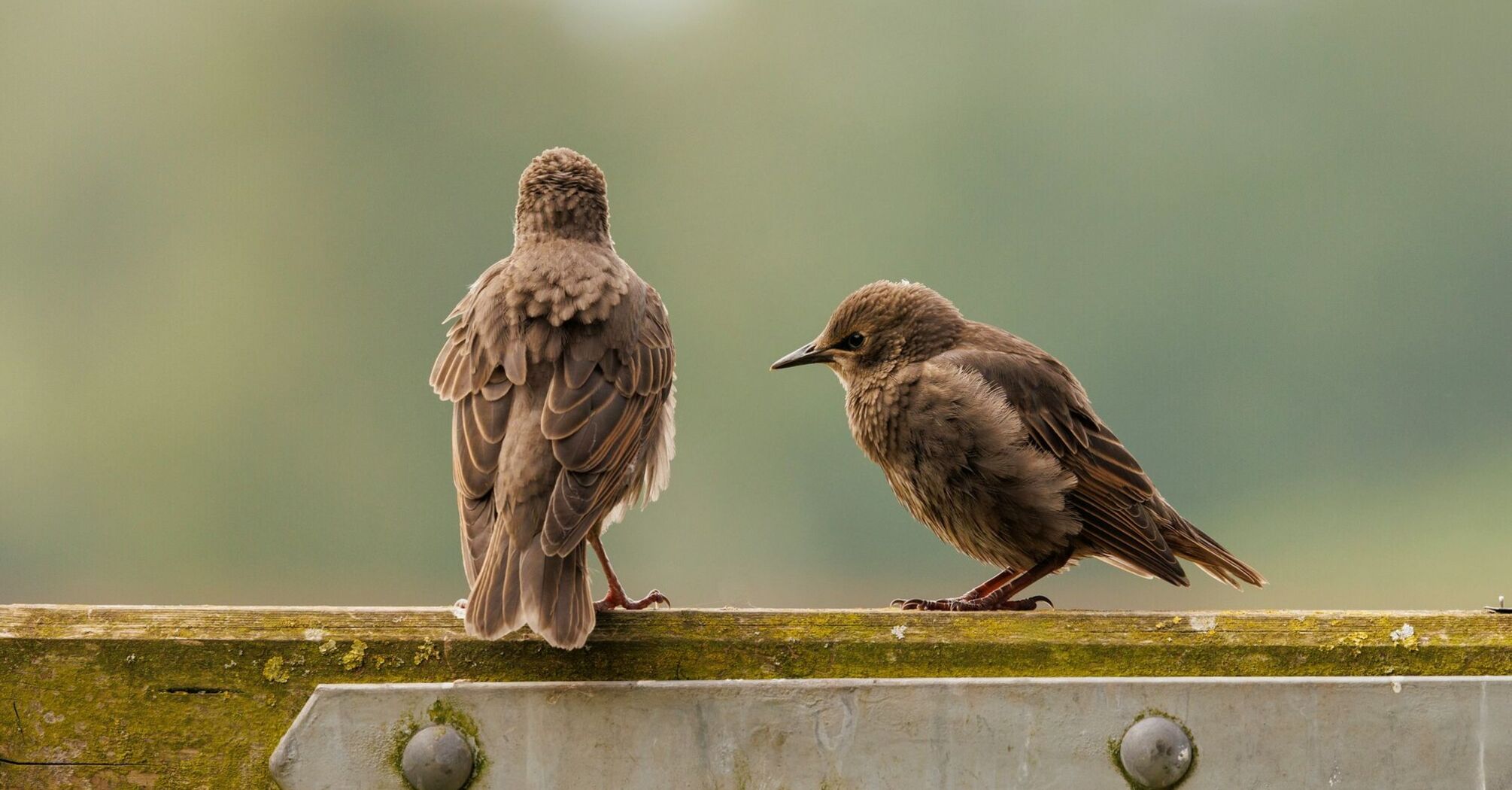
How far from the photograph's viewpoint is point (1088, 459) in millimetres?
5461

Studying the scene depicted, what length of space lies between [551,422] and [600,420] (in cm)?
16

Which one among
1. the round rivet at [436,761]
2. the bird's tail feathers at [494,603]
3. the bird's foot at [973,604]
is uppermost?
the bird's tail feathers at [494,603]

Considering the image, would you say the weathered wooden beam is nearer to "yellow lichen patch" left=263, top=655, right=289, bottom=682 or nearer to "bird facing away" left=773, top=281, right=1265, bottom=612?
"yellow lichen patch" left=263, top=655, right=289, bottom=682

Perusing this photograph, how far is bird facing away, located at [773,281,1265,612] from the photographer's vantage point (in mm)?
5250

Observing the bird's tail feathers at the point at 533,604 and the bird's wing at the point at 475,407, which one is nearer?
the bird's tail feathers at the point at 533,604

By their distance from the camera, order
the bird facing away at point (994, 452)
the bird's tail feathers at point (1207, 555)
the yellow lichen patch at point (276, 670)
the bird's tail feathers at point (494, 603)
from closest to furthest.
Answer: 1. the yellow lichen patch at point (276, 670)
2. the bird's tail feathers at point (494, 603)
3. the bird facing away at point (994, 452)
4. the bird's tail feathers at point (1207, 555)

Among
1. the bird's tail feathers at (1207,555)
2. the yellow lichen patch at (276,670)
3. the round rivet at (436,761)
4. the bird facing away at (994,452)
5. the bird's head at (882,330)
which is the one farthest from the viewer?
the bird's head at (882,330)

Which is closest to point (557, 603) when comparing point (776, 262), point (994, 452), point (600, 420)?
point (600, 420)

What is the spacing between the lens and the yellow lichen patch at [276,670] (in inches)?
116

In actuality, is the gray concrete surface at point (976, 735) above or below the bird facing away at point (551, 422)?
below

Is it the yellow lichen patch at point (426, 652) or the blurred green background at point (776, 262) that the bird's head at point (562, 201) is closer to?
the blurred green background at point (776, 262)

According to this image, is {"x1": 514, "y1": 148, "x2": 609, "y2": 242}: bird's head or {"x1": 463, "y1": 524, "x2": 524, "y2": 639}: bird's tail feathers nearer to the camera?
{"x1": 463, "y1": 524, "x2": 524, "y2": 639}: bird's tail feathers

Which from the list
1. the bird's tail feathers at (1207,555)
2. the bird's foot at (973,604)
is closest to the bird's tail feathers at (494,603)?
the bird's foot at (973,604)

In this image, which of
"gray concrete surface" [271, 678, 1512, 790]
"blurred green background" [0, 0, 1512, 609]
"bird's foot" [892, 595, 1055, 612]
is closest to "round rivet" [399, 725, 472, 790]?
"gray concrete surface" [271, 678, 1512, 790]
